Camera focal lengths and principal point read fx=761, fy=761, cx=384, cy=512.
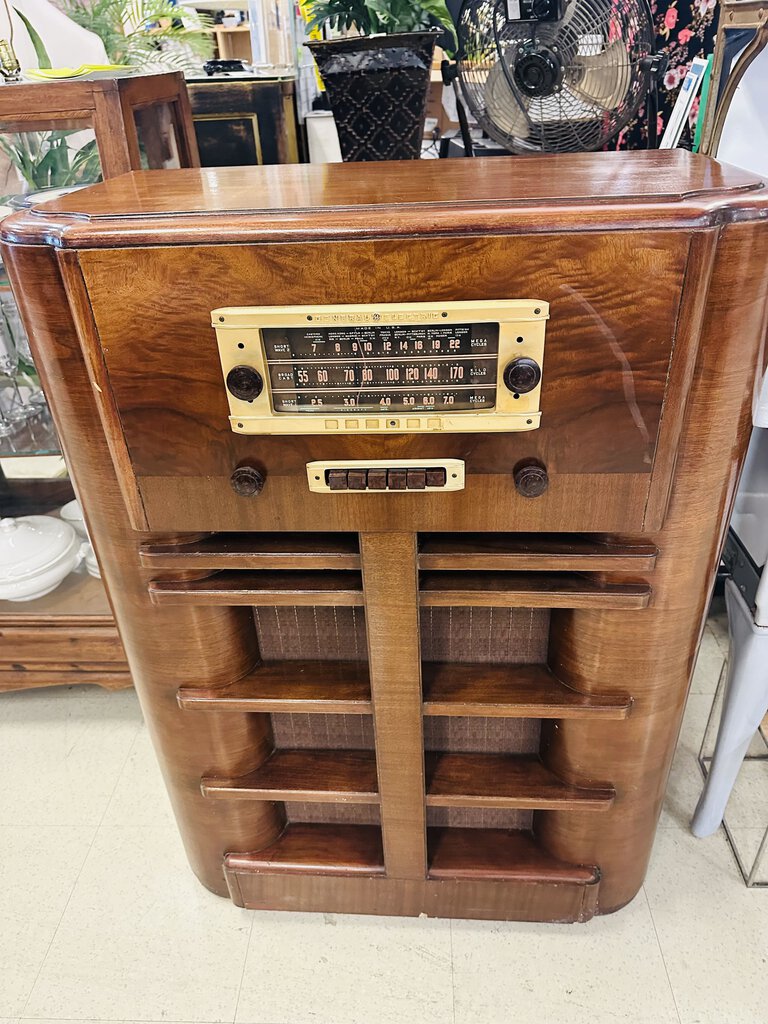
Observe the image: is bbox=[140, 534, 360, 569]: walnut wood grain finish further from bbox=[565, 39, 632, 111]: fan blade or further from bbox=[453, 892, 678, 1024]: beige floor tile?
bbox=[565, 39, 632, 111]: fan blade

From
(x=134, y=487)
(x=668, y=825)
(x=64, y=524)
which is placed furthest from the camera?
(x=64, y=524)

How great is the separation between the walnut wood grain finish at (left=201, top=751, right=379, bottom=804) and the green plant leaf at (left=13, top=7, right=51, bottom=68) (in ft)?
4.38

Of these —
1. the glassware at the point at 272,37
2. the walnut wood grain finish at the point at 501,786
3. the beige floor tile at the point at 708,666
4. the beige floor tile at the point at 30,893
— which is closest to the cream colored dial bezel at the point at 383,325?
the walnut wood grain finish at the point at 501,786

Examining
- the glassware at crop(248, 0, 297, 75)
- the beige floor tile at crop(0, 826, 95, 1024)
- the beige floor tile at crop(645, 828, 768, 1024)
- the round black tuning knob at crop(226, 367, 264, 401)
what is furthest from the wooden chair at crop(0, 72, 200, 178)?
the beige floor tile at crop(645, 828, 768, 1024)

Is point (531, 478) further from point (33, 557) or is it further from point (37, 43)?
point (37, 43)

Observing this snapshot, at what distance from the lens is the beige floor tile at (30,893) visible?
1174 mm

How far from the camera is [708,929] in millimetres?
1193

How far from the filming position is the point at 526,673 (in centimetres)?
105

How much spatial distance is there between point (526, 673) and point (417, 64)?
93cm

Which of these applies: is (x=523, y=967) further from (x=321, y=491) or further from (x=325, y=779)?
(x=321, y=491)

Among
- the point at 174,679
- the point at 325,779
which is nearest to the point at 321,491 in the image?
the point at 174,679

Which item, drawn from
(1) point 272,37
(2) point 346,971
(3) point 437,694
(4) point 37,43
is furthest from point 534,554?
(1) point 272,37

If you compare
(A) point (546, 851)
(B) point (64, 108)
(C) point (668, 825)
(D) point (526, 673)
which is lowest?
(C) point (668, 825)

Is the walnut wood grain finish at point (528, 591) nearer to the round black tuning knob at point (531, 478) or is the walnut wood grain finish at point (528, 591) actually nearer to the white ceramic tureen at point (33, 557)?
the round black tuning knob at point (531, 478)
